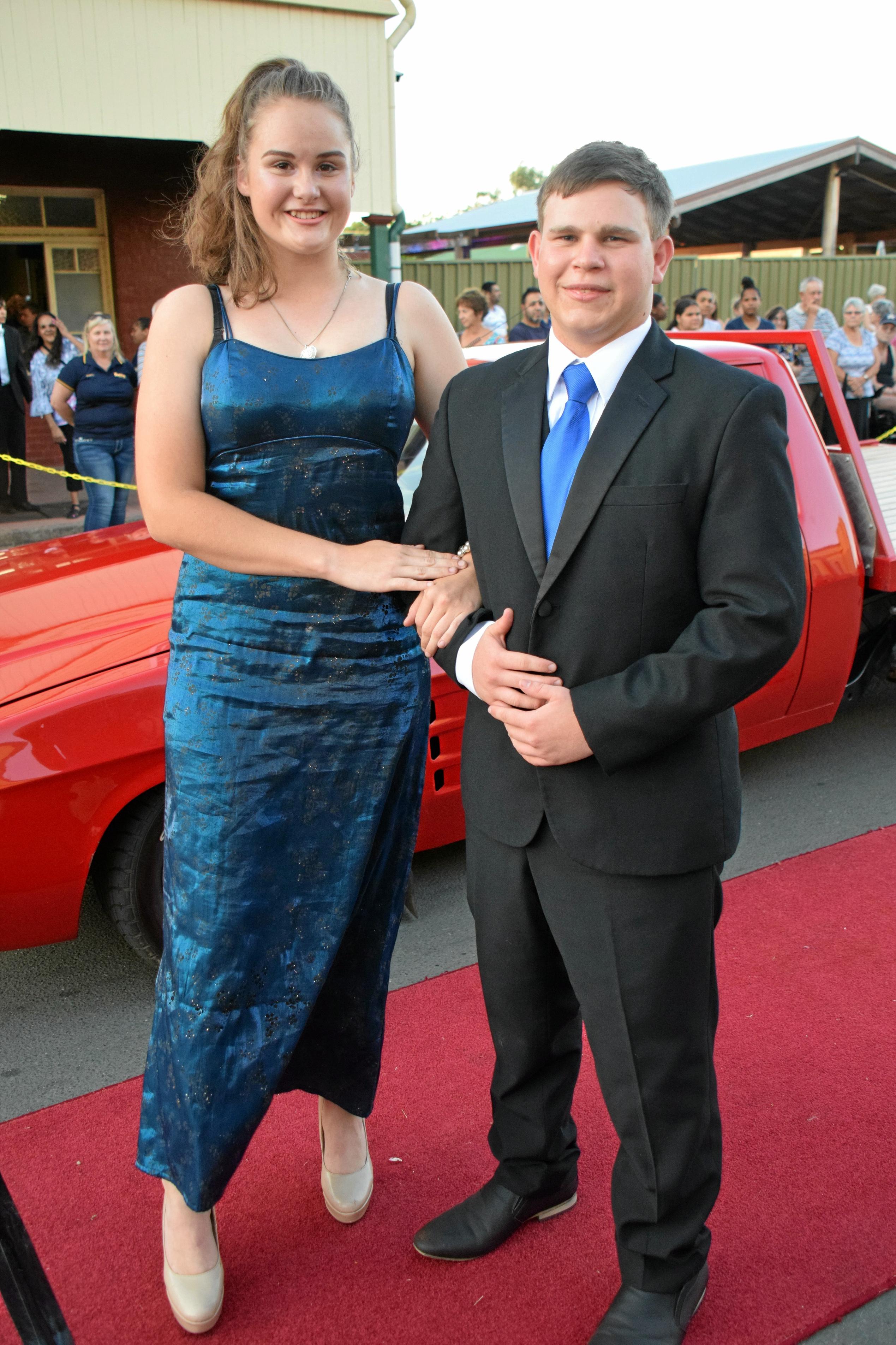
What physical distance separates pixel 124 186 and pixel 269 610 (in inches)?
476

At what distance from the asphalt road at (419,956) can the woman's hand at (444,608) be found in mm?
1492

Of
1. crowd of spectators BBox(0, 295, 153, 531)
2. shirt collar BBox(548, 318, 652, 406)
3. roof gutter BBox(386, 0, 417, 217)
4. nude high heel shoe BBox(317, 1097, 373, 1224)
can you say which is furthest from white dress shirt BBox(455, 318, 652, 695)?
roof gutter BBox(386, 0, 417, 217)

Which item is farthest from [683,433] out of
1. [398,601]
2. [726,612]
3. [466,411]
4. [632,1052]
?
[632,1052]

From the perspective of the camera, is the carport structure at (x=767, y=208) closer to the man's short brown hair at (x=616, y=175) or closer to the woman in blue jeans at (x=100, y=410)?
the woman in blue jeans at (x=100, y=410)

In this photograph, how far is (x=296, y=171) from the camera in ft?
6.43

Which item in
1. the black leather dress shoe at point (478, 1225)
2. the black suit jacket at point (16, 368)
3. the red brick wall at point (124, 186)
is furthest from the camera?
the red brick wall at point (124, 186)

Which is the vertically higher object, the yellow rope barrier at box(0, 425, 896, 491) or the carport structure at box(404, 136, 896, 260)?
the carport structure at box(404, 136, 896, 260)

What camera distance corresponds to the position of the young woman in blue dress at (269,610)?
6.58 feet

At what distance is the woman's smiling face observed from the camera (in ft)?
6.36

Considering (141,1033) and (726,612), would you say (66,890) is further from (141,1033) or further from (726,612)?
(726,612)

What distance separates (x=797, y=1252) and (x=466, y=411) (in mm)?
1810

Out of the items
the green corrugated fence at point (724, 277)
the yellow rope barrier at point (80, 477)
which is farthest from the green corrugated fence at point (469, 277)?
the yellow rope barrier at point (80, 477)

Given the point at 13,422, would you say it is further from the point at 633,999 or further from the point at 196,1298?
the point at 633,999

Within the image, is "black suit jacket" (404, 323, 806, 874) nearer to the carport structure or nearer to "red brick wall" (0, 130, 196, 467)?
"red brick wall" (0, 130, 196, 467)
